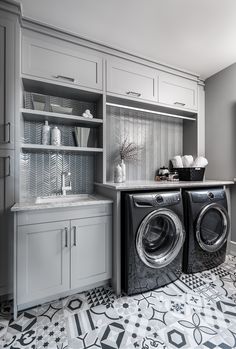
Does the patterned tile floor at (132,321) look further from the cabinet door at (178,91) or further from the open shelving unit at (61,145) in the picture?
the cabinet door at (178,91)

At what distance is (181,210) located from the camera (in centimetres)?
198

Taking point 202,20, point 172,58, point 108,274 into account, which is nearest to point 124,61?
point 172,58

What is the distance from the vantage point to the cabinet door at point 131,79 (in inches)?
82.3

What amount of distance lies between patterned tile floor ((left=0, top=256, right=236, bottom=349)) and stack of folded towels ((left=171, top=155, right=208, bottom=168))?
144 centimetres

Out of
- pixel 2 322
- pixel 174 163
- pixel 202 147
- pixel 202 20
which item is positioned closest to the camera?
pixel 2 322

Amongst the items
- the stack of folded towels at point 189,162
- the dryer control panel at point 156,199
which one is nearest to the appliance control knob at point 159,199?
the dryer control panel at point 156,199

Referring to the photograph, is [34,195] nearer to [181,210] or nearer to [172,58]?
[181,210]

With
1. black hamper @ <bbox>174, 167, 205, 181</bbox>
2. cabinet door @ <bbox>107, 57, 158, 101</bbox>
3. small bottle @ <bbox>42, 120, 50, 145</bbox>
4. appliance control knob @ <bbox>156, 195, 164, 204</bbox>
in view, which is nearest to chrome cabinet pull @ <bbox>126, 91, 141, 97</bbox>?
cabinet door @ <bbox>107, 57, 158, 101</bbox>

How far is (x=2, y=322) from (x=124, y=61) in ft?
9.04

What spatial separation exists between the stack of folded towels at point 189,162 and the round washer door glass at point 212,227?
61cm

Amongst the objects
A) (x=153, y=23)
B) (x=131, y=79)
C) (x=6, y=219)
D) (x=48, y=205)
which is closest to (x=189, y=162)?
(x=131, y=79)

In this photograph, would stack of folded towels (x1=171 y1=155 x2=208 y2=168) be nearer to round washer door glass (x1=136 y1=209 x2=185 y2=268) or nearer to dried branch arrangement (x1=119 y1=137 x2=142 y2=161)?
dried branch arrangement (x1=119 y1=137 x2=142 y2=161)

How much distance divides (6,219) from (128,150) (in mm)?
→ 1584

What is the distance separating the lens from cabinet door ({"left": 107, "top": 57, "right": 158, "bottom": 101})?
2091 mm
